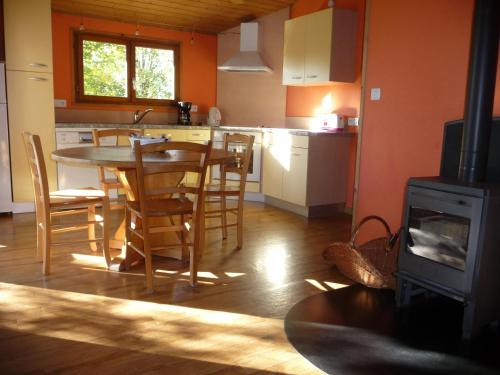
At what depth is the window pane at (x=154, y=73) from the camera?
19.1 feet

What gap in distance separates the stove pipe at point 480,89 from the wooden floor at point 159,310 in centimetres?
108

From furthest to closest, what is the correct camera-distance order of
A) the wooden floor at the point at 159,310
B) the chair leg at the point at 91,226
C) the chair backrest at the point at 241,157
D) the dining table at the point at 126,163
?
the chair backrest at the point at 241,157
the chair leg at the point at 91,226
the dining table at the point at 126,163
the wooden floor at the point at 159,310

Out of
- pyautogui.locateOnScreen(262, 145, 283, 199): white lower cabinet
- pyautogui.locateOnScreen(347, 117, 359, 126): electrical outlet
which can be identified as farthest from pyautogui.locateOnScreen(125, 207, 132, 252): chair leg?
pyautogui.locateOnScreen(347, 117, 359, 126): electrical outlet

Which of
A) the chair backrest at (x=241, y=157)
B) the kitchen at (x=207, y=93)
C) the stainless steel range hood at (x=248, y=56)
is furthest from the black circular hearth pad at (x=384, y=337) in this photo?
the stainless steel range hood at (x=248, y=56)

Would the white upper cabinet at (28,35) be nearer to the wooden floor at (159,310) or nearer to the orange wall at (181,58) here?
the orange wall at (181,58)

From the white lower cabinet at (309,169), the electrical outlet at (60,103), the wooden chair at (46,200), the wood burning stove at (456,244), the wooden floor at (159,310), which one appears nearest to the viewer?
the wooden floor at (159,310)

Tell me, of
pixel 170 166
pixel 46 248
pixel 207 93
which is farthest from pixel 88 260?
pixel 207 93

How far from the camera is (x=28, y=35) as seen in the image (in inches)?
165

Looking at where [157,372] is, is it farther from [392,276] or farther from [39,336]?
[392,276]

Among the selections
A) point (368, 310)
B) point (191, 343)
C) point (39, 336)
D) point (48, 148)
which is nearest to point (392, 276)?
point (368, 310)

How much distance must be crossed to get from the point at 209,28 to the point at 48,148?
2.75 meters

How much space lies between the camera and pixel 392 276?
270 cm

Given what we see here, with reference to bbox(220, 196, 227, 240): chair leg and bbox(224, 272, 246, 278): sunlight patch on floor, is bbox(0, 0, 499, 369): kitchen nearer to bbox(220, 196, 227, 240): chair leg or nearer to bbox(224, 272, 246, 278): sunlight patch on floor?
bbox(220, 196, 227, 240): chair leg

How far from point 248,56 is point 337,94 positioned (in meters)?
1.36
